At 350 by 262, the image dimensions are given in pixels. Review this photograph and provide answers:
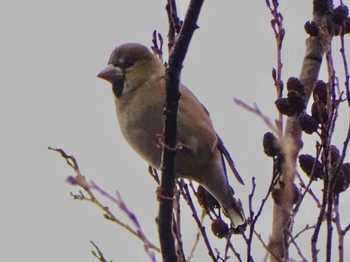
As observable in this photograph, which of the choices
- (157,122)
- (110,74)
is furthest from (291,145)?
(110,74)

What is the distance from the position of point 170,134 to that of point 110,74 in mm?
1503

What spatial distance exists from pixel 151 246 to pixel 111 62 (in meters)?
1.73

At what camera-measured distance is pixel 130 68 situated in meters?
4.60

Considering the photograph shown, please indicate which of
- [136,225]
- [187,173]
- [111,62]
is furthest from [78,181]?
[111,62]

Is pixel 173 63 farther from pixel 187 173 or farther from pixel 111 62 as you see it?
pixel 111 62

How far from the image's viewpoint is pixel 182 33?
2.69 metres

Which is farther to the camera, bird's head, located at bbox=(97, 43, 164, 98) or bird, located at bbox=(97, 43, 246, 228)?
bird's head, located at bbox=(97, 43, 164, 98)

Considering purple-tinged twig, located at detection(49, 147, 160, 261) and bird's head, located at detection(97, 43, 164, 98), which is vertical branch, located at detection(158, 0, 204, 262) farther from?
bird's head, located at detection(97, 43, 164, 98)

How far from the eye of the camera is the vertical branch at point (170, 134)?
8.83ft

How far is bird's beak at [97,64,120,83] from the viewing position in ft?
14.8

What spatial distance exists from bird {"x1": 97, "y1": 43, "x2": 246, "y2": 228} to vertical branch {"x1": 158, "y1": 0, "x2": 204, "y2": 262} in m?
0.82

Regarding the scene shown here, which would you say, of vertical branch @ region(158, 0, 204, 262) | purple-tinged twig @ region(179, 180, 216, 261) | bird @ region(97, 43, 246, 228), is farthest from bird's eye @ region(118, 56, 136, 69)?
vertical branch @ region(158, 0, 204, 262)

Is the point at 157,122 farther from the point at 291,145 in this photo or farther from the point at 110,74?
the point at 291,145

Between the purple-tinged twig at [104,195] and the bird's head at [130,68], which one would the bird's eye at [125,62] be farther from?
the purple-tinged twig at [104,195]
